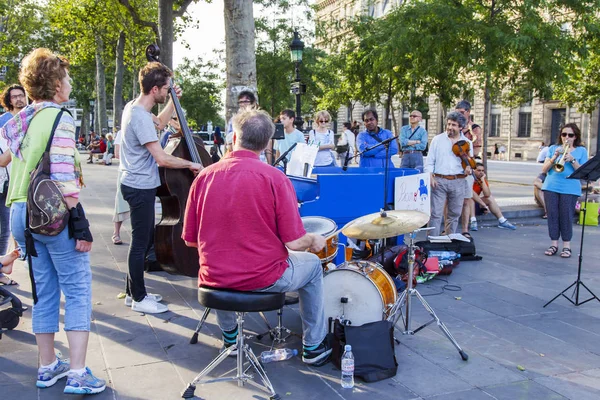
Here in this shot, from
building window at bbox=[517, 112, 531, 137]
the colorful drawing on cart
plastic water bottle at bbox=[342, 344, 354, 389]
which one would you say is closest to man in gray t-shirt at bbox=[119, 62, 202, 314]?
plastic water bottle at bbox=[342, 344, 354, 389]

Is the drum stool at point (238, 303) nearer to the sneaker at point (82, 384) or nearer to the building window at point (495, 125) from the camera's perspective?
the sneaker at point (82, 384)

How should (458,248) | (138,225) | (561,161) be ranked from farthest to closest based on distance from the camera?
(561,161)
(458,248)
(138,225)

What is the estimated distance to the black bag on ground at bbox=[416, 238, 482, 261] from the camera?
6820mm

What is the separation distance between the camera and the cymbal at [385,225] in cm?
381

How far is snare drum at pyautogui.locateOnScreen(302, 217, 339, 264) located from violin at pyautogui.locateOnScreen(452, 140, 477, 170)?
347 centimetres

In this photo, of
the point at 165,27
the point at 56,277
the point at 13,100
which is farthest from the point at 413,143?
the point at 165,27

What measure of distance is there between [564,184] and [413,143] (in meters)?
3.20

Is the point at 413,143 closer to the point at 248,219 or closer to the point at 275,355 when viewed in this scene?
the point at 275,355

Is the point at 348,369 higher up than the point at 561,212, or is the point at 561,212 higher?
the point at 561,212

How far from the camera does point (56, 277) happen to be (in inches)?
138

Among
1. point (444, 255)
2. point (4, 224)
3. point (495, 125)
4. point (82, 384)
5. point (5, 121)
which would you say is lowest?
point (82, 384)

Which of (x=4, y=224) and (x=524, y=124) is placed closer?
(x=4, y=224)

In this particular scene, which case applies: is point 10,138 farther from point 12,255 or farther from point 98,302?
point 98,302

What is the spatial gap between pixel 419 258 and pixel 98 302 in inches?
129
